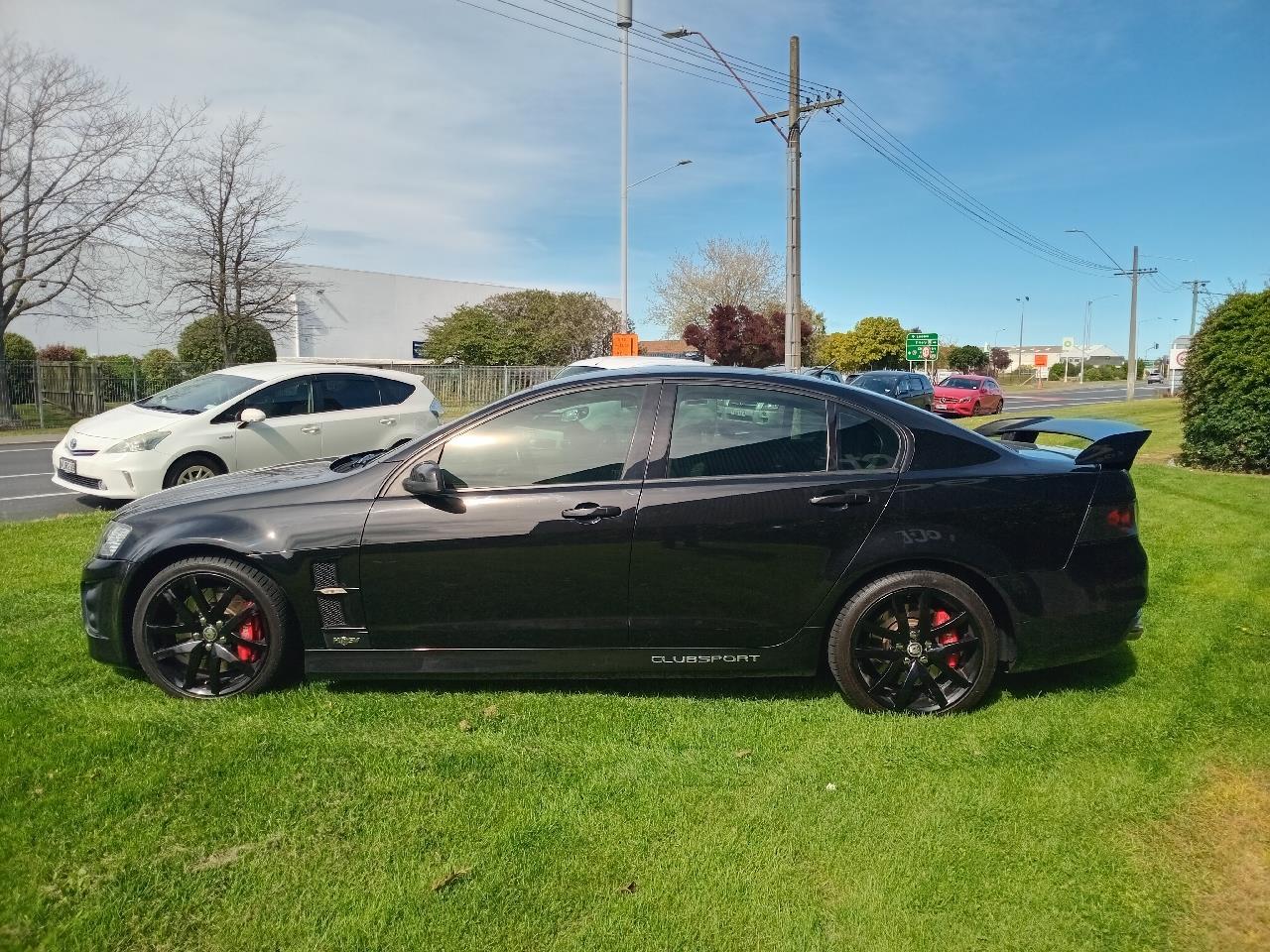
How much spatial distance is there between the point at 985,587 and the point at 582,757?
6.27ft

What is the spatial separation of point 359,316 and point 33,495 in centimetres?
4255

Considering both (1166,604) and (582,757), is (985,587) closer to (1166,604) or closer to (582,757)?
(582,757)

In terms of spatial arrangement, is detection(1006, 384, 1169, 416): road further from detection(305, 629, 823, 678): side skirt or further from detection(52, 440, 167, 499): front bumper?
detection(305, 629, 823, 678): side skirt

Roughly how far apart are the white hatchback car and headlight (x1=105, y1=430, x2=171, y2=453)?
1cm

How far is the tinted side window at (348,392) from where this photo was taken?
9.87 m

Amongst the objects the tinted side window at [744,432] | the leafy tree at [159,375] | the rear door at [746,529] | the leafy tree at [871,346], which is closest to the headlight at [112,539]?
the rear door at [746,529]

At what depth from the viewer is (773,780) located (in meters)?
3.25

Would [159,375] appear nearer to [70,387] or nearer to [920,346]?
[70,387]

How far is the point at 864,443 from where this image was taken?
3885 mm

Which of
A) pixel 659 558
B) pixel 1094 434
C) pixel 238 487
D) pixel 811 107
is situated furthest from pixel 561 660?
pixel 811 107

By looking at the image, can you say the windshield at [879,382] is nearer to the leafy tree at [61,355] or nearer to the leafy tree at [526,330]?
the leafy tree at [526,330]

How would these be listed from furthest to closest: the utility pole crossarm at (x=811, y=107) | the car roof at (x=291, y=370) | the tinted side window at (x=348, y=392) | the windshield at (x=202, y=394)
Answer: the utility pole crossarm at (x=811, y=107), the tinted side window at (x=348, y=392), the car roof at (x=291, y=370), the windshield at (x=202, y=394)

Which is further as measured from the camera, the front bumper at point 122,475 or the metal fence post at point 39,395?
the metal fence post at point 39,395

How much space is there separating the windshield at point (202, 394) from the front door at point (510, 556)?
6587 millimetres
